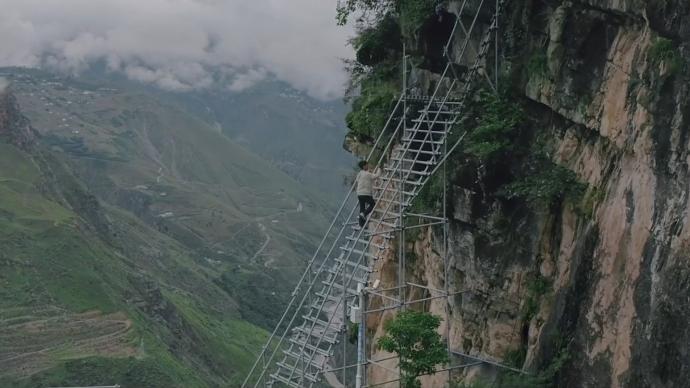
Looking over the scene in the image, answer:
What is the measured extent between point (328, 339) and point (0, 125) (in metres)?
188

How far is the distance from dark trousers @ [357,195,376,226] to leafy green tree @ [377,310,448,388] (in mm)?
4114

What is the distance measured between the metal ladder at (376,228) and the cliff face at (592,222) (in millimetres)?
1163

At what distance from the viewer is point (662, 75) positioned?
1458 cm

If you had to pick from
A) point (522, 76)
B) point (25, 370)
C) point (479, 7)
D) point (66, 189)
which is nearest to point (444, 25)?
point (479, 7)

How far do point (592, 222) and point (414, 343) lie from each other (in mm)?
4556

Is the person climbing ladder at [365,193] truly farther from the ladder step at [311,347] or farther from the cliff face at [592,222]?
the ladder step at [311,347]

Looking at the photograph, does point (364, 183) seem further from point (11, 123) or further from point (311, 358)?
point (11, 123)

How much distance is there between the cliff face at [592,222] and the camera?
554 inches

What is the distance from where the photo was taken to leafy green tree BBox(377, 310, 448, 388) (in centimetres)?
1745

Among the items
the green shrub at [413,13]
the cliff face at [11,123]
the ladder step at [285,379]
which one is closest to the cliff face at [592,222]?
the green shrub at [413,13]

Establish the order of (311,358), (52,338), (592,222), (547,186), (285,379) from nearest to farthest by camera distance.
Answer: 1. (592,222)
2. (547,186)
3. (285,379)
4. (311,358)
5. (52,338)

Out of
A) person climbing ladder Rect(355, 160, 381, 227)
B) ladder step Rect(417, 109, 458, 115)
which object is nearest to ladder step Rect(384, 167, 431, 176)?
person climbing ladder Rect(355, 160, 381, 227)

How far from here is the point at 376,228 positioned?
803 inches

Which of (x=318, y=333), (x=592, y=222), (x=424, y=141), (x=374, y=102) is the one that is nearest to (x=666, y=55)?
(x=592, y=222)
